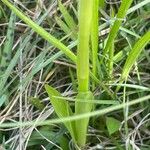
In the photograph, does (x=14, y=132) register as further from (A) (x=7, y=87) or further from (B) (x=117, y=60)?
(B) (x=117, y=60)

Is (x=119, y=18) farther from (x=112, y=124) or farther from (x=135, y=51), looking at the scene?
(x=112, y=124)

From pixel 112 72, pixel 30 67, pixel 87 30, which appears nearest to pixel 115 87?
pixel 112 72

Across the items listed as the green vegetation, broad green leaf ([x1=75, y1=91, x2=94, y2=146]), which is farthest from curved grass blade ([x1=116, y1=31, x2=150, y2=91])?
broad green leaf ([x1=75, y1=91, x2=94, y2=146])

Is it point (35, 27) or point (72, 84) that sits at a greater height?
point (35, 27)

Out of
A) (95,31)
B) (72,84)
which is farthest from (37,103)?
(95,31)

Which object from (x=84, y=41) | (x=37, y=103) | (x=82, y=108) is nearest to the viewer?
(x=84, y=41)

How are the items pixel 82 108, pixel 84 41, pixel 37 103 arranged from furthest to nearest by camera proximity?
pixel 37 103 → pixel 82 108 → pixel 84 41

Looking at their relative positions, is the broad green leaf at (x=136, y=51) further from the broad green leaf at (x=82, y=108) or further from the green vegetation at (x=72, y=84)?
the broad green leaf at (x=82, y=108)
